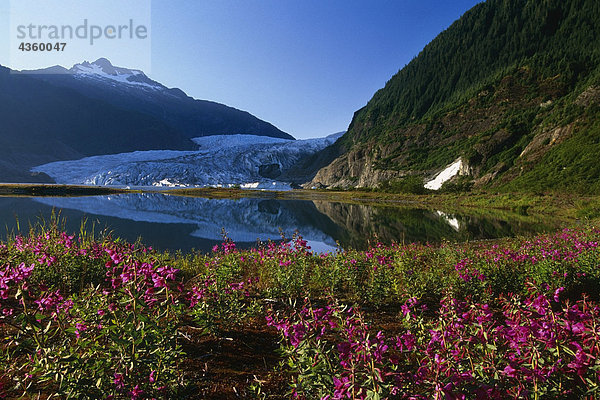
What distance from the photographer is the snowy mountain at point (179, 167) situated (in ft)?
266

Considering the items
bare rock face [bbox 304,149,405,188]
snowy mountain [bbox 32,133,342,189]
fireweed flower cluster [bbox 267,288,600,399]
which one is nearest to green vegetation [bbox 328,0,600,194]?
bare rock face [bbox 304,149,405,188]

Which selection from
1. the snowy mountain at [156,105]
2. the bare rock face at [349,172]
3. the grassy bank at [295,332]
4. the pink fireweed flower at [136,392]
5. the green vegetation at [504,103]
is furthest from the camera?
the snowy mountain at [156,105]

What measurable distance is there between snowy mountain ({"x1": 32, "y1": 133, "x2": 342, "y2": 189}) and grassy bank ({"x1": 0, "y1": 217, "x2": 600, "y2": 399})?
8136cm

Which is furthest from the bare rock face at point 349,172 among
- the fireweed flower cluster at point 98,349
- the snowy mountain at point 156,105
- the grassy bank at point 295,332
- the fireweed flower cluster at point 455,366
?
the snowy mountain at point 156,105

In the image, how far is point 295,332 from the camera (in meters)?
2.16

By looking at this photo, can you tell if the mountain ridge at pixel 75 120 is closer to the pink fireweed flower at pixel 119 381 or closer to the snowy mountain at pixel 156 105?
the snowy mountain at pixel 156 105

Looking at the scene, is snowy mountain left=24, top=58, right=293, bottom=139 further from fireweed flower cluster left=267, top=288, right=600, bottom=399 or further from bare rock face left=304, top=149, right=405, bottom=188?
fireweed flower cluster left=267, top=288, right=600, bottom=399

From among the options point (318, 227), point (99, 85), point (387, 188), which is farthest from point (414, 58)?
point (99, 85)

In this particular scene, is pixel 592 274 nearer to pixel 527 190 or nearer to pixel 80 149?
pixel 527 190

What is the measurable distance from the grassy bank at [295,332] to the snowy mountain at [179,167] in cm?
8136

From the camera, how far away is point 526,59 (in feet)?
243

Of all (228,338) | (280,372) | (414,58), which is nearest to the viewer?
(280,372)

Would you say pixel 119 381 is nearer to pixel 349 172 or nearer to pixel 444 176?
pixel 444 176

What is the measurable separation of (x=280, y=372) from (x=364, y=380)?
1.58 m
